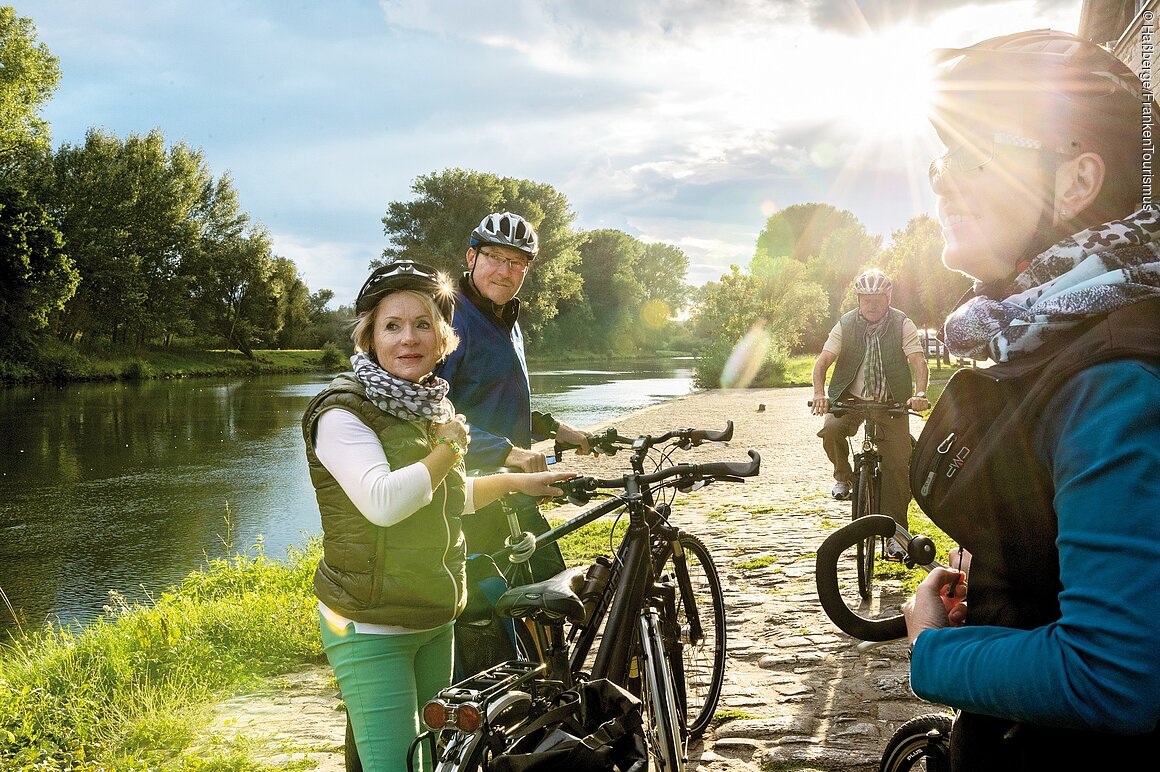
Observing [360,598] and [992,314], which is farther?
[360,598]

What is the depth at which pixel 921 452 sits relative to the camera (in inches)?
53.8

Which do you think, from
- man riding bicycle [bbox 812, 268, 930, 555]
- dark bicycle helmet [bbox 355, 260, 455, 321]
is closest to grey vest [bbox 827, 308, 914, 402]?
man riding bicycle [bbox 812, 268, 930, 555]

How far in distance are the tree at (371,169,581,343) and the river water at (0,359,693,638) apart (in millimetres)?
34750

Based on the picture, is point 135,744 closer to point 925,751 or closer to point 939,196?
point 925,751

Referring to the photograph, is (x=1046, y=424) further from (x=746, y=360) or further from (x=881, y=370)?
(x=746, y=360)

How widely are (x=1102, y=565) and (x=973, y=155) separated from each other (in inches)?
26.8

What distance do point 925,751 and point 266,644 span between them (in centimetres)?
508

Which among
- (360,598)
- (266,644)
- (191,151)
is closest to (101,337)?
(191,151)

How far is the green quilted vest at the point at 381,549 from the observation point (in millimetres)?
2514

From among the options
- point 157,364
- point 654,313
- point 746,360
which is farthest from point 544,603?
point 654,313

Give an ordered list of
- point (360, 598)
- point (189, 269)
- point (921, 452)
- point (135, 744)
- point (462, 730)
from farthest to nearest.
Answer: point (189, 269) < point (135, 744) < point (360, 598) < point (462, 730) < point (921, 452)

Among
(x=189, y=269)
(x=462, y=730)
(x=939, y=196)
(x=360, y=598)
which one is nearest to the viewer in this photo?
(x=939, y=196)

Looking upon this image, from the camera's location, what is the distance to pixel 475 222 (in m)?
69.5

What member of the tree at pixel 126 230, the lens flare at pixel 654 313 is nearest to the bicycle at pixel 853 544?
the tree at pixel 126 230
